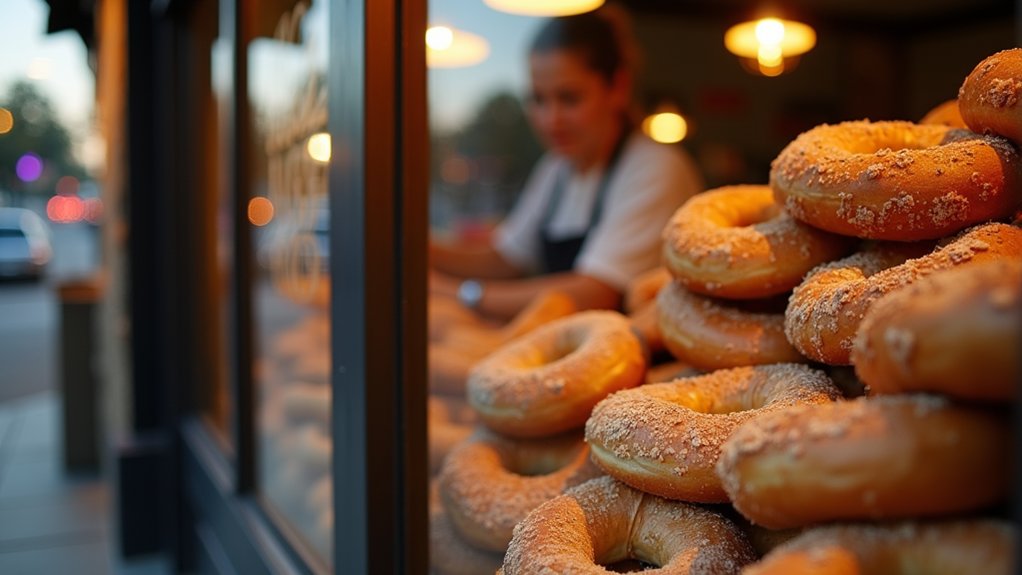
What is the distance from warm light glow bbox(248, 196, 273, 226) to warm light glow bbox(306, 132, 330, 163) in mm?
531

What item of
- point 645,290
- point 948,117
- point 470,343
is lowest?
point 470,343

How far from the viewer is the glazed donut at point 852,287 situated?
1028mm

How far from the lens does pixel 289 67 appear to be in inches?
99.2

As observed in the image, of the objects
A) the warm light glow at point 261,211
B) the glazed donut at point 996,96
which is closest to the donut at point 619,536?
the glazed donut at point 996,96

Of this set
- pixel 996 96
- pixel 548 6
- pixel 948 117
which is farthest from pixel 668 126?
pixel 996 96

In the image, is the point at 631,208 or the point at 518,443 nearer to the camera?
the point at 518,443

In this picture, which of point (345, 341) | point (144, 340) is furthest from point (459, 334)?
point (144, 340)

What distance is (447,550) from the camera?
1.62m

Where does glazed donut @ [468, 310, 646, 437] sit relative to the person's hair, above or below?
below

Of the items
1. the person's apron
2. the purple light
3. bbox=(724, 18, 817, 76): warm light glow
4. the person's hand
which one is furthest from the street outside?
bbox=(724, 18, 817, 76): warm light glow

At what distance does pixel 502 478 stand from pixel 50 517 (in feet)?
13.5

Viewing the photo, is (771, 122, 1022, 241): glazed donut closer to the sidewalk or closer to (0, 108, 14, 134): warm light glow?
the sidewalk

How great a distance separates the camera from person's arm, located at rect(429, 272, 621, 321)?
2.56 m

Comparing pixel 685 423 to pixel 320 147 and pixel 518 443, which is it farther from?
pixel 320 147
